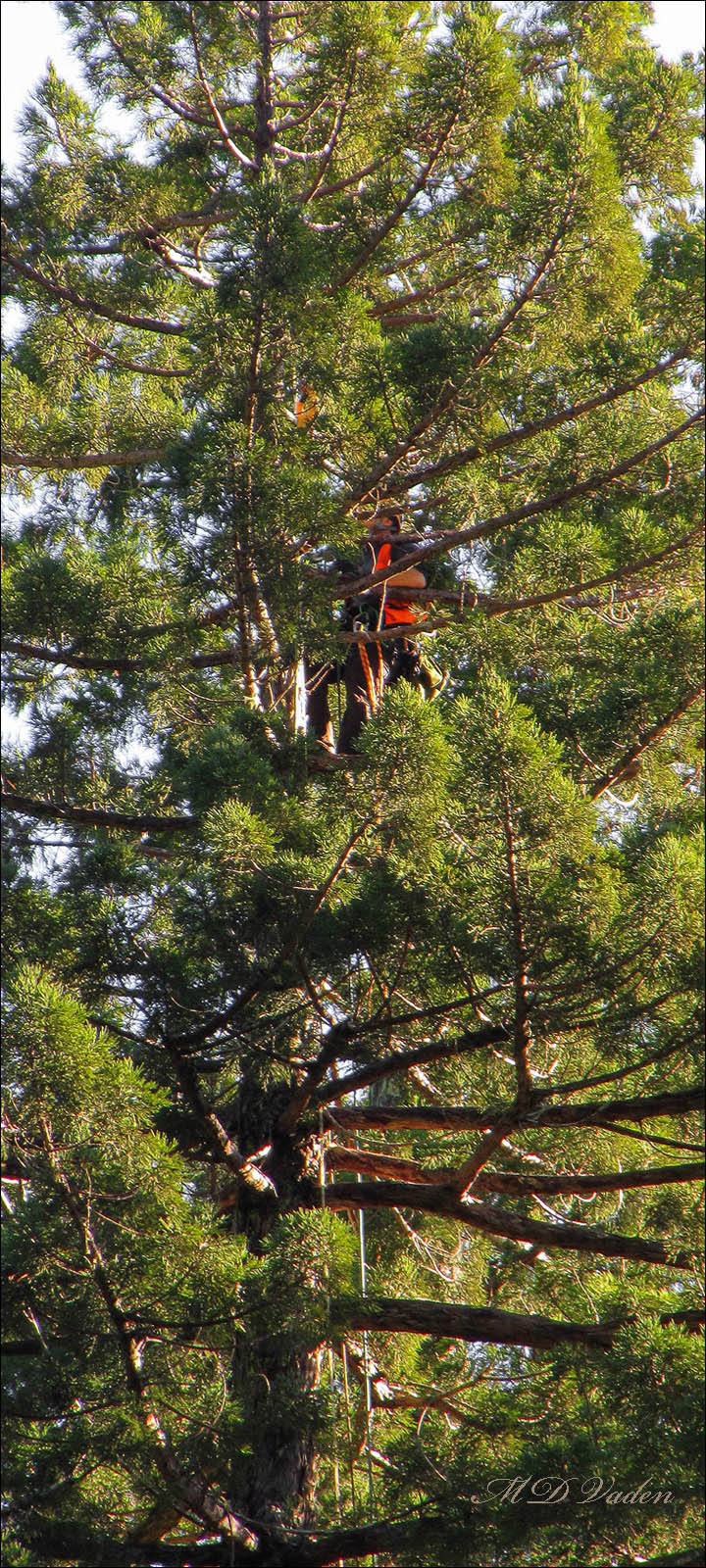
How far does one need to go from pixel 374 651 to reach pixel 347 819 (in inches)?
97.1

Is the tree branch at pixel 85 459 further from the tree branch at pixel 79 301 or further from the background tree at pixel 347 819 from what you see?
the tree branch at pixel 79 301

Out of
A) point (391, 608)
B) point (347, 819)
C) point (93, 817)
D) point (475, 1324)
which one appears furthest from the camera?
point (391, 608)

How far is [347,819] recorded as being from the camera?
536cm

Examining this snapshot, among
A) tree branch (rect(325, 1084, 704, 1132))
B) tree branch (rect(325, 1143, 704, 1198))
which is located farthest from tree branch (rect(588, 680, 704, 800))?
tree branch (rect(325, 1143, 704, 1198))

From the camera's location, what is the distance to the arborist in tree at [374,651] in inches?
288

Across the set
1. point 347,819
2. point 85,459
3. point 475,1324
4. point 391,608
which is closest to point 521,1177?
point 475,1324

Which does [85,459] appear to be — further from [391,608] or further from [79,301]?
[391,608]

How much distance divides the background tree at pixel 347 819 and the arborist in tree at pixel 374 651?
0.32 m

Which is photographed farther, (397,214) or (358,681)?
(358,681)

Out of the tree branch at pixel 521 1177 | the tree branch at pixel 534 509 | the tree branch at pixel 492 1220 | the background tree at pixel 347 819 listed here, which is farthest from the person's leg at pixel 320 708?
the tree branch at pixel 492 1220

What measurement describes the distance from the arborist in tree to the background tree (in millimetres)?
315

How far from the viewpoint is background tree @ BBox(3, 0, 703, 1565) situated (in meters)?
4.66

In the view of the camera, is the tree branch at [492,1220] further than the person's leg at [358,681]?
No

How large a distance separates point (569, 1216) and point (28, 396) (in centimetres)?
555
